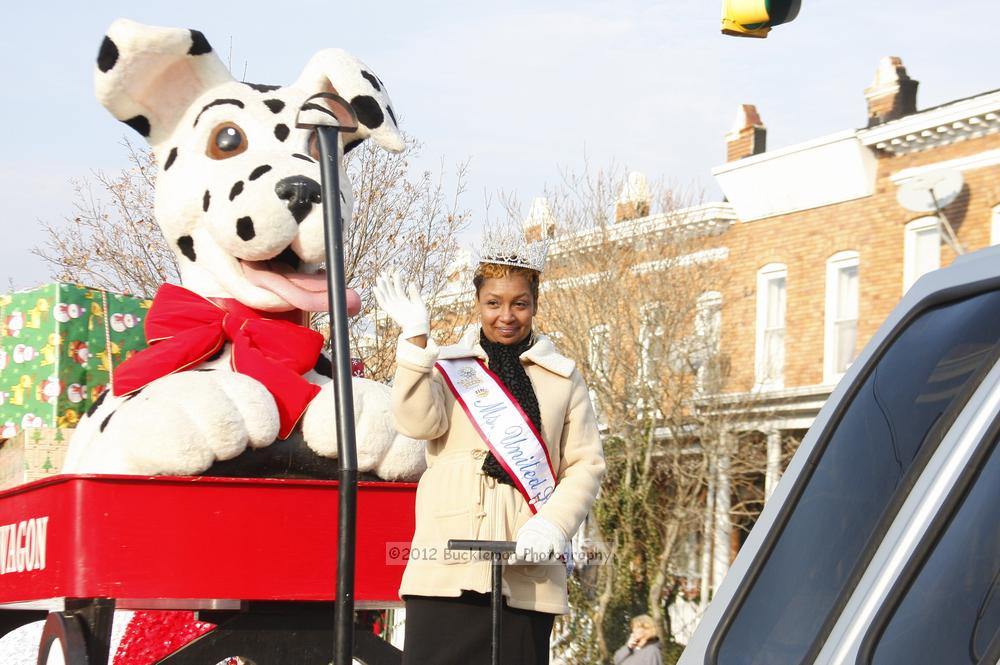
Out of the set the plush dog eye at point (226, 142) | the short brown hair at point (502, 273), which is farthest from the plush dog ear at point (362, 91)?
the short brown hair at point (502, 273)

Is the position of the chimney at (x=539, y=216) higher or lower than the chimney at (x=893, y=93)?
lower

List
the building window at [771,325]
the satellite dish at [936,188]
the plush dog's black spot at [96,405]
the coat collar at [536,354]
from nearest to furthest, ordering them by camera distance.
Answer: the coat collar at [536,354] → the plush dog's black spot at [96,405] → the satellite dish at [936,188] → the building window at [771,325]

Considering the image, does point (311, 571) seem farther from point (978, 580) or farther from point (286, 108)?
point (978, 580)

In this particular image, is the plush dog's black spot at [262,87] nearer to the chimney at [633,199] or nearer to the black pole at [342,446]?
the black pole at [342,446]

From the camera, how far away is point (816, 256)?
2266 centimetres

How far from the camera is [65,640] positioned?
191 inches

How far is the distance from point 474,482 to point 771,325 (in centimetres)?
1973

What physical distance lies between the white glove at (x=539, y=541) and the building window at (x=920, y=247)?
1823 cm

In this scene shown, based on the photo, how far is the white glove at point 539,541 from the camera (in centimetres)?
363

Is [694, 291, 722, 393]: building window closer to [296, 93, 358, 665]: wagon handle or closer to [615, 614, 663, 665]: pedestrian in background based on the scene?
[615, 614, 663, 665]: pedestrian in background

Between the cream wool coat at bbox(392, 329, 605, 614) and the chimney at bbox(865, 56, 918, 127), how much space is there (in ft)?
64.5

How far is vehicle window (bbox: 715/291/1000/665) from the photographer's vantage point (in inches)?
87.0

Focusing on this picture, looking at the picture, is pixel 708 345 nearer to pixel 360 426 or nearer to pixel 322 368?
pixel 322 368

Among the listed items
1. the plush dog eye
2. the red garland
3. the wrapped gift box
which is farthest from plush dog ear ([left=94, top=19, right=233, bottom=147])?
the red garland
